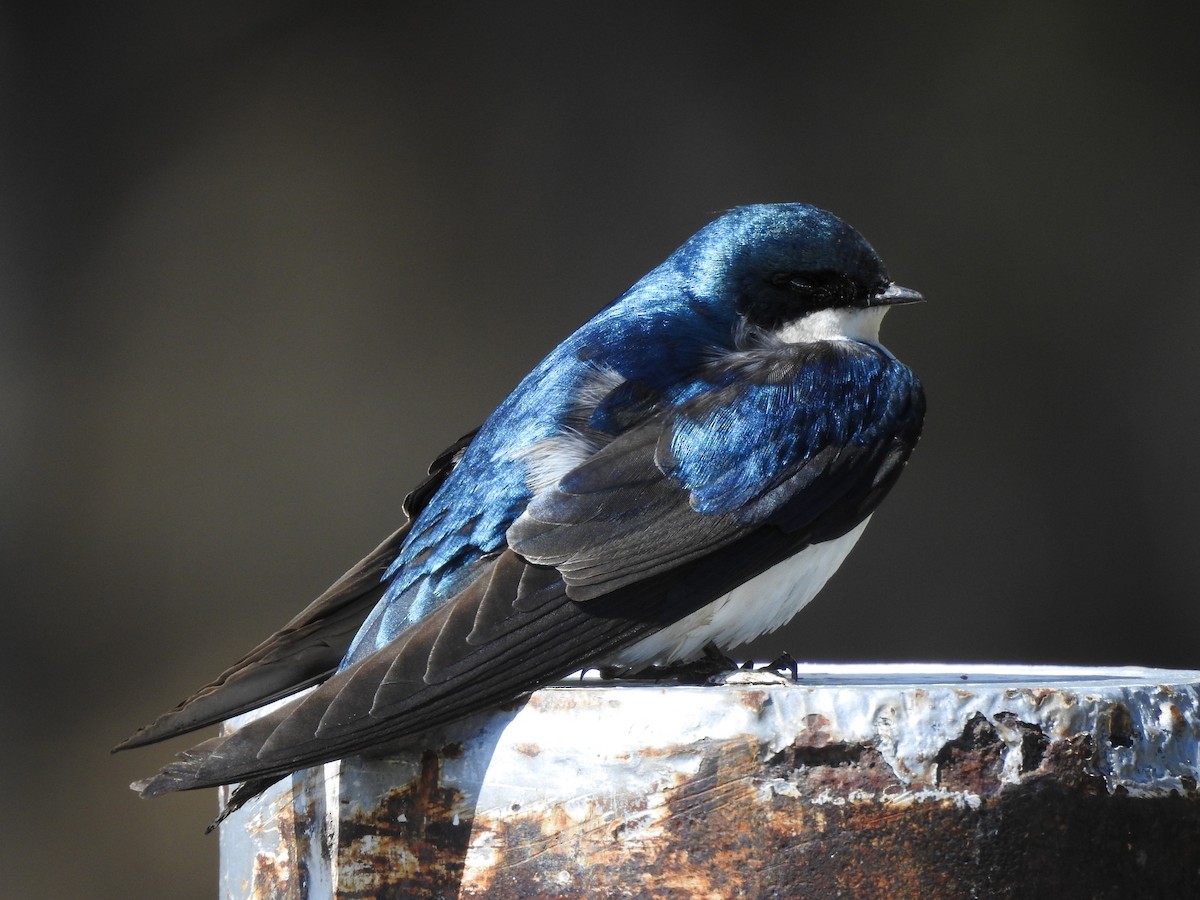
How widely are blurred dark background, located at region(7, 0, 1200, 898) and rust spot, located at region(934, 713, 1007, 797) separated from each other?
2006 mm

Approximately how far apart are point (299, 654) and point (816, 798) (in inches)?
20.8

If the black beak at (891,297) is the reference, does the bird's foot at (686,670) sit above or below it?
below

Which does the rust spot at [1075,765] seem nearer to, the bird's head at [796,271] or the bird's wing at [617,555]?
the bird's wing at [617,555]

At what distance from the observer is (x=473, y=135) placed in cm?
310

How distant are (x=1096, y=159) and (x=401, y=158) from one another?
54.7 inches

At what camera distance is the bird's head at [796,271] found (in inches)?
63.3

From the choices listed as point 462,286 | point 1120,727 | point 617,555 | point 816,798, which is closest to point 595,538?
point 617,555

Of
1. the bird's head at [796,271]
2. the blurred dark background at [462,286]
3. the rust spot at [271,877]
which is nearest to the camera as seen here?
→ the rust spot at [271,877]

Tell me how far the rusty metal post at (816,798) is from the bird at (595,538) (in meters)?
0.08

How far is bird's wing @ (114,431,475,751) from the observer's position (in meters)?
1.34

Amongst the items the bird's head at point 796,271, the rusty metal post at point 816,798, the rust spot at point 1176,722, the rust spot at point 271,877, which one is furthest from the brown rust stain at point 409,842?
the bird's head at point 796,271

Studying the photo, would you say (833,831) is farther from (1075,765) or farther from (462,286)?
(462,286)

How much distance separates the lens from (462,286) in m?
3.11

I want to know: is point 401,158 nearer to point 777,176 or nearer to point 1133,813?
point 777,176
